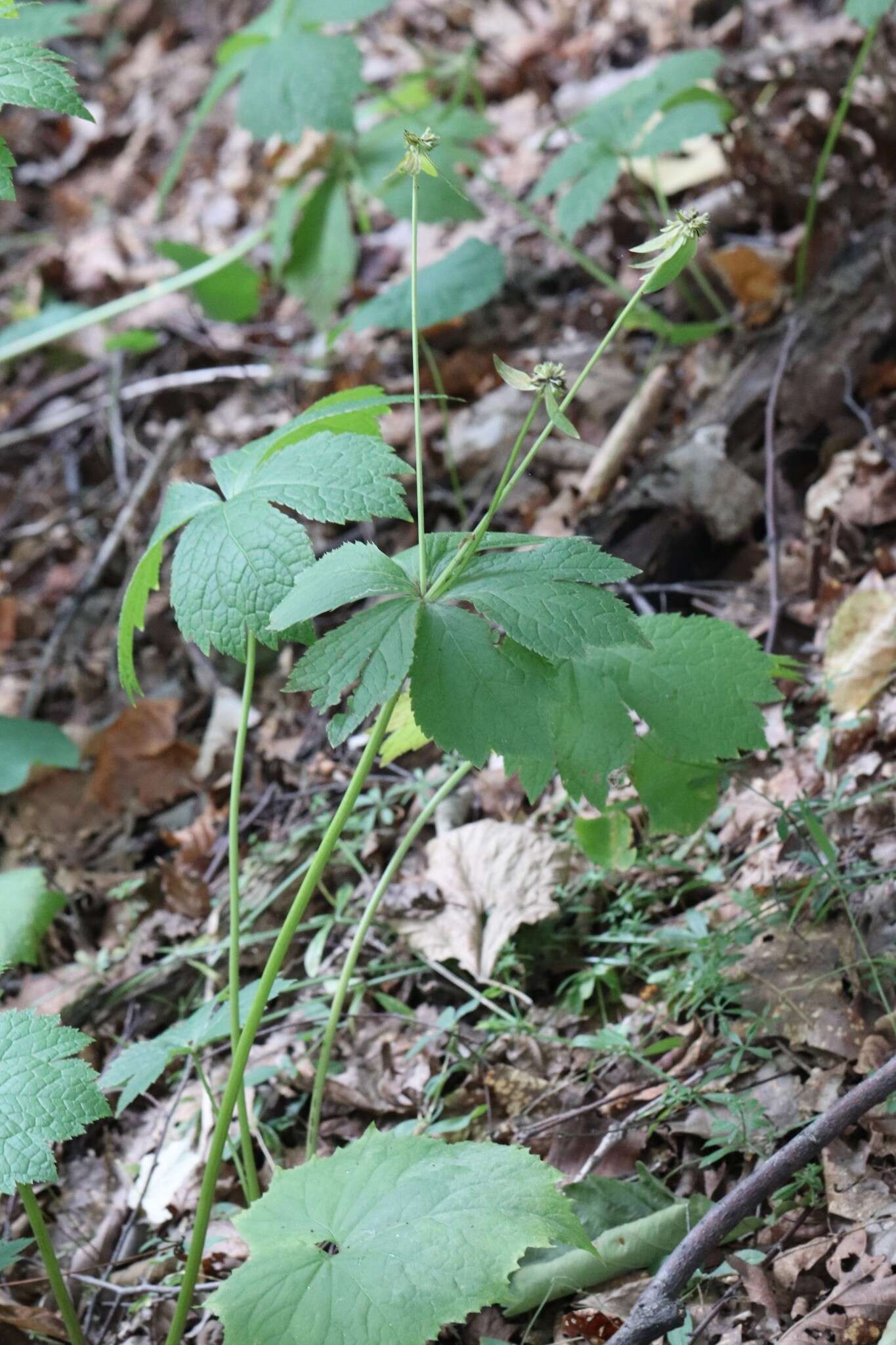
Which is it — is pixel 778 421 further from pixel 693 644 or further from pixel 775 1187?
pixel 775 1187

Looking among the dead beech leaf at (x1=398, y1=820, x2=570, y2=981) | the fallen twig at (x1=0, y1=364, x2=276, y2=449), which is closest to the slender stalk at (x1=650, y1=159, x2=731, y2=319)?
the fallen twig at (x1=0, y1=364, x2=276, y2=449)

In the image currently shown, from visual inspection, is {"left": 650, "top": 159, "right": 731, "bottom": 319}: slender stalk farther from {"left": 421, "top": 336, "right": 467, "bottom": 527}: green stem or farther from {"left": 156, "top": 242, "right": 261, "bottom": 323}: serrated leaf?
{"left": 156, "top": 242, "right": 261, "bottom": 323}: serrated leaf

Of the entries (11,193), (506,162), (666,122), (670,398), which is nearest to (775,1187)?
(11,193)

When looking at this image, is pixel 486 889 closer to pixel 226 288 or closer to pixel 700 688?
pixel 700 688

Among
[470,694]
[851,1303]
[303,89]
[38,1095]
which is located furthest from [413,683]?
[303,89]

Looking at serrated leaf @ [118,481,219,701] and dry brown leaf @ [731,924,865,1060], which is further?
dry brown leaf @ [731,924,865,1060]

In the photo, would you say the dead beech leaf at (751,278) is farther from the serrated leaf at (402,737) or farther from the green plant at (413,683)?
the serrated leaf at (402,737)

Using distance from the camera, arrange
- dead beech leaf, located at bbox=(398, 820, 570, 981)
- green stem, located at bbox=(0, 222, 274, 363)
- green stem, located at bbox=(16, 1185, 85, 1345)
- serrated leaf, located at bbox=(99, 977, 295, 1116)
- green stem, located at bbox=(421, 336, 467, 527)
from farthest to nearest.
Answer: green stem, located at bbox=(0, 222, 274, 363) < green stem, located at bbox=(421, 336, 467, 527) < dead beech leaf, located at bbox=(398, 820, 570, 981) < serrated leaf, located at bbox=(99, 977, 295, 1116) < green stem, located at bbox=(16, 1185, 85, 1345)
